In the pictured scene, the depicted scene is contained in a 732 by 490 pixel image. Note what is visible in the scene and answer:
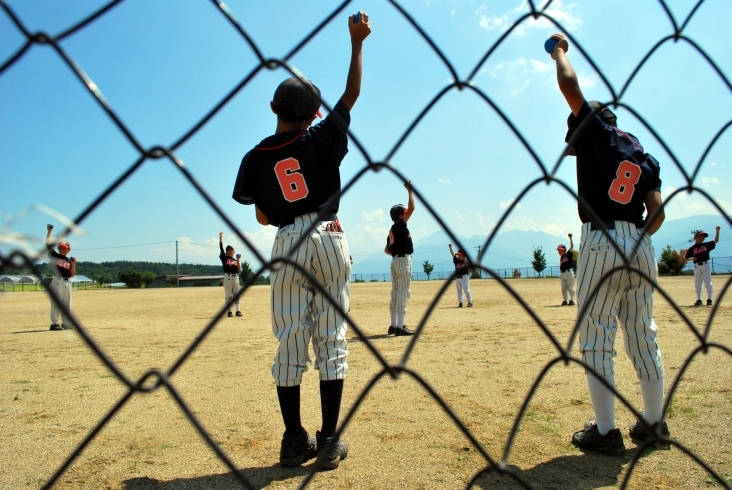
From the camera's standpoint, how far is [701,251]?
11.0 m

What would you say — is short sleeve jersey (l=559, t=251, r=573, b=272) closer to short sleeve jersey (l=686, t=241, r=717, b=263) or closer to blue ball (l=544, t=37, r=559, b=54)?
short sleeve jersey (l=686, t=241, r=717, b=263)

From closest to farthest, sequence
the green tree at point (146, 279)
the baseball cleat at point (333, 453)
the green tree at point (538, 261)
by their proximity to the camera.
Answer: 1. the baseball cleat at point (333, 453)
2. the green tree at point (538, 261)
3. the green tree at point (146, 279)

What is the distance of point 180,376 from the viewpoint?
4559 millimetres

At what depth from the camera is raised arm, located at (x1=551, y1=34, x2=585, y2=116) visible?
219 cm

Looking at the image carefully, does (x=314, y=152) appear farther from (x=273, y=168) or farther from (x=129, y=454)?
(x=129, y=454)

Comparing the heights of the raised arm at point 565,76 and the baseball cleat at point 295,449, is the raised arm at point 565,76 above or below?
above

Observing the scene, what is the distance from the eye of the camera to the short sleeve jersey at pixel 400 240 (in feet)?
25.8

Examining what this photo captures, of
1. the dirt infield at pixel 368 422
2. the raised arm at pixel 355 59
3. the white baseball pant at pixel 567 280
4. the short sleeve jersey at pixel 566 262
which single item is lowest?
the dirt infield at pixel 368 422

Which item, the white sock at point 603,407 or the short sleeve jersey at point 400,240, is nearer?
the white sock at point 603,407

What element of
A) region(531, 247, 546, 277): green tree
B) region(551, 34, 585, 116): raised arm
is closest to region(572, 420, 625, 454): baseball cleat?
region(551, 34, 585, 116): raised arm

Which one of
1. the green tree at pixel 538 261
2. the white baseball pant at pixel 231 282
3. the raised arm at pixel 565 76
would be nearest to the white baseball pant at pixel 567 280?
the white baseball pant at pixel 231 282

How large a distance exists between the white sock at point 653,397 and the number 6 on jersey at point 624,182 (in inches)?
35.5

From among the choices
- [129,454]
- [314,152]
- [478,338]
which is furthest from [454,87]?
[478,338]

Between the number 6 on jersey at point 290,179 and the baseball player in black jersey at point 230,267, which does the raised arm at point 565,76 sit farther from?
the baseball player in black jersey at point 230,267
